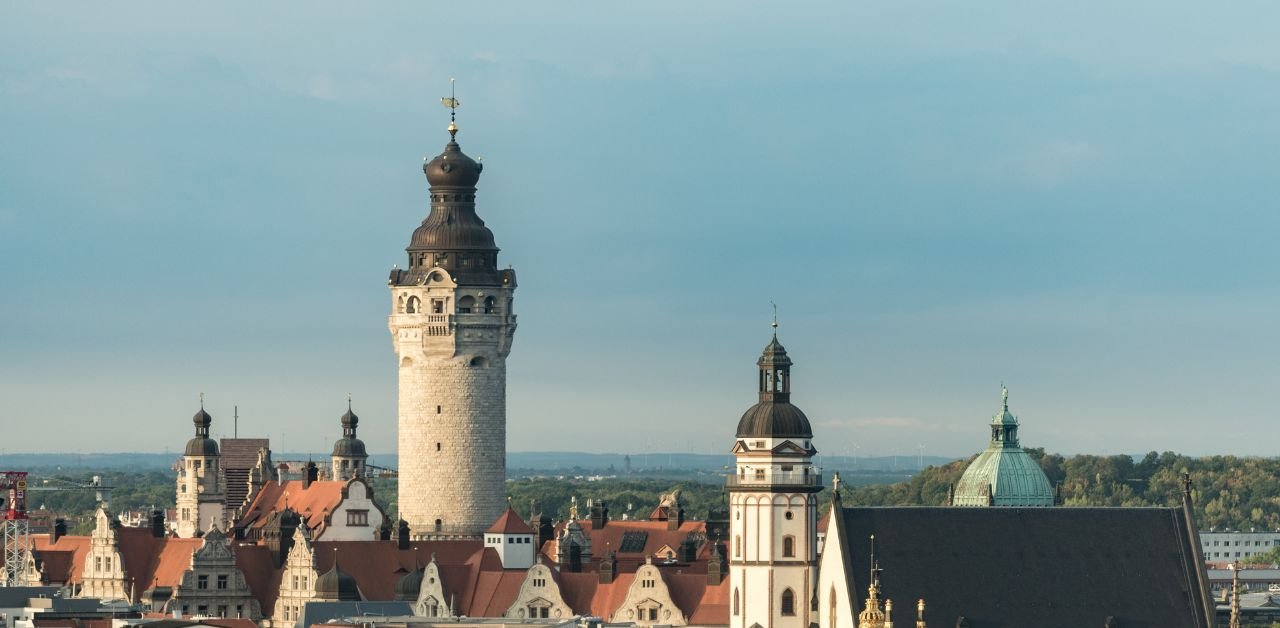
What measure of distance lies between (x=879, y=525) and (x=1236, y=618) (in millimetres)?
13964

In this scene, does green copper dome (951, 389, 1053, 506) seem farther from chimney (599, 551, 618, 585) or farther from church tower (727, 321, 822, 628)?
church tower (727, 321, 822, 628)

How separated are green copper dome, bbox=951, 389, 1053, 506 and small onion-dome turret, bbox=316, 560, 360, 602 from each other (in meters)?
30.4

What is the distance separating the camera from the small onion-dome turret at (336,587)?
168500 mm

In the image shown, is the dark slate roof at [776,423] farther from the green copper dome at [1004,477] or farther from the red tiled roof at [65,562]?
the red tiled roof at [65,562]

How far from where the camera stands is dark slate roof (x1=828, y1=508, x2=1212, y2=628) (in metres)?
131

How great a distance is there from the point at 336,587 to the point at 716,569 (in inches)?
800

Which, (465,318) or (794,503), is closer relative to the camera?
(794,503)

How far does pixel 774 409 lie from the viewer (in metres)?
142

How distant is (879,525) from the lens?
437ft

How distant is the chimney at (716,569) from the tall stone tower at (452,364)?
27.4 meters

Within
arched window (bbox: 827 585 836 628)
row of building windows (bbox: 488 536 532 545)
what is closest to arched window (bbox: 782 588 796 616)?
arched window (bbox: 827 585 836 628)

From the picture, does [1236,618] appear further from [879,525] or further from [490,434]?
[490,434]

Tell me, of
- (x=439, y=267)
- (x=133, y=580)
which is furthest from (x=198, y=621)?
(x=439, y=267)

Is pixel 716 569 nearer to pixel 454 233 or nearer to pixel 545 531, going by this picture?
pixel 545 531
